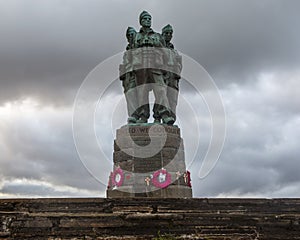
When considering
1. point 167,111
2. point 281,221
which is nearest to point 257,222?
point 281,221

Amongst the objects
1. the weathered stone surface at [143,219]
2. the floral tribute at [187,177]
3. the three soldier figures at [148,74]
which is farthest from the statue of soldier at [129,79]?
the weathered stone surface at [143,219]

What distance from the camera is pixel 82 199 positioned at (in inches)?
386

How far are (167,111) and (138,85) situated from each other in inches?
63.1

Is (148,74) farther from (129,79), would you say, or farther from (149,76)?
(129,79)

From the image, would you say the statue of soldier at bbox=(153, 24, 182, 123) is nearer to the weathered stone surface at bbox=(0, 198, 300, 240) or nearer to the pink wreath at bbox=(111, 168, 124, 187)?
the pink wreath at bbox=(111, 168, 124, 187)

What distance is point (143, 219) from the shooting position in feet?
31.1

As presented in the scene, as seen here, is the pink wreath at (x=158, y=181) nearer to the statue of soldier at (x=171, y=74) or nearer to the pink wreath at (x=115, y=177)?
the pink wreath at (x=115, y=177)

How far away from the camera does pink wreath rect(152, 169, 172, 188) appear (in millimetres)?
14328

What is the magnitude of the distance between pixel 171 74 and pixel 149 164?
4.17m

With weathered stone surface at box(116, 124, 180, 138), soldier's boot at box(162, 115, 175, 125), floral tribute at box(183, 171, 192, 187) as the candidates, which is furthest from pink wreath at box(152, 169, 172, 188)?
soldier's boot at box(162, 115, 175, 125)

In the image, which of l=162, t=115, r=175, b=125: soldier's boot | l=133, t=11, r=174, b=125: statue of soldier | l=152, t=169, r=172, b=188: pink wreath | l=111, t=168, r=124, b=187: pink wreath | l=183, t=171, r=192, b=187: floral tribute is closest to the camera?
l=152, t=169, r=172, b=188: pink wreath

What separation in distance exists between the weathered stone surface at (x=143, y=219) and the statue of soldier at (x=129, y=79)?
6407 mm

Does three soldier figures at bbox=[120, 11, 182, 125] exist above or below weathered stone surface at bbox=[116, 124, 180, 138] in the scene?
above

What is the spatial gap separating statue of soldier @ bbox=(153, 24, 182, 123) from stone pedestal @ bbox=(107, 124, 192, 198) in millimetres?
1044
